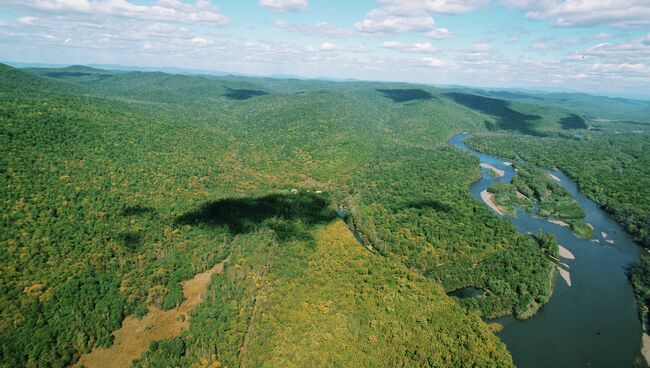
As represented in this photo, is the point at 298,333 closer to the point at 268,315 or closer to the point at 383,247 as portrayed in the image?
the point at 268,315

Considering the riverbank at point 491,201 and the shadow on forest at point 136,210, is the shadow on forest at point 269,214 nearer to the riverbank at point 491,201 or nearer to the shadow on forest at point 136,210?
the shadow on forest at point 136,210

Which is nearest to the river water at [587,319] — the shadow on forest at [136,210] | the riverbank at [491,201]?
the riverbank at [491,201]

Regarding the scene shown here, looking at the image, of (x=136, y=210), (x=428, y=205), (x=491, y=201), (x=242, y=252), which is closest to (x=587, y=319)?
(x=428, y=205)

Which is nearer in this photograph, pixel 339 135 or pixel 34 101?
pixel 34 101

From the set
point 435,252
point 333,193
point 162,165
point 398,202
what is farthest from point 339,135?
point 435,252

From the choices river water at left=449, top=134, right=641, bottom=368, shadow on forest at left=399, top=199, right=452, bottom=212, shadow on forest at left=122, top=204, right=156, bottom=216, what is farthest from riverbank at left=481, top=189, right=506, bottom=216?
shadow on forest at left=122, top=204, right=156, bottom=216

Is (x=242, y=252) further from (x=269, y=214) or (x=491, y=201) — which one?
(x=491, y=201)

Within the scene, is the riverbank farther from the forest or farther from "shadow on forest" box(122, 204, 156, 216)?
"shadow on forest" box(122, 204, 156, 216)
